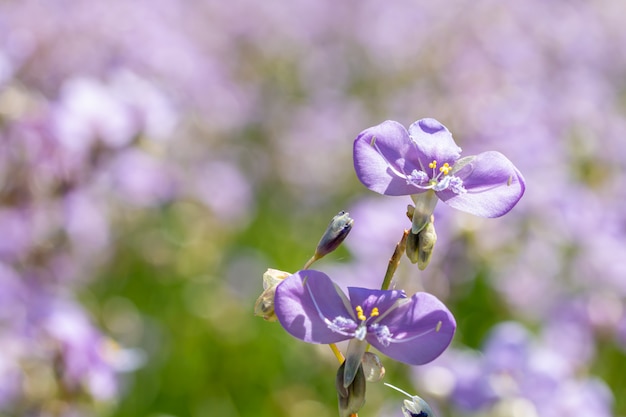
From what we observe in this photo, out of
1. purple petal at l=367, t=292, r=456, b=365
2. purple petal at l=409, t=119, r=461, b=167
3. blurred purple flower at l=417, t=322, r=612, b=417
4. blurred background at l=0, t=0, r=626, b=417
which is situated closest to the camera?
purple petal at l=367, t=292, r=456, b=365

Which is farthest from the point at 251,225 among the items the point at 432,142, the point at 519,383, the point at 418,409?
the point at 418,409

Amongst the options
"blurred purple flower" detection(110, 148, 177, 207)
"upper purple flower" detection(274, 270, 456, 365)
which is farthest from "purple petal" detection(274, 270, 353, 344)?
"blurred purple flower" detection(110, 148, 177, 207)

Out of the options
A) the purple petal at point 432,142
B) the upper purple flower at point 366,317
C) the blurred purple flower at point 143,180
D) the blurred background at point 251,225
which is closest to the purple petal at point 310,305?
the upper purple flower at point 366,317

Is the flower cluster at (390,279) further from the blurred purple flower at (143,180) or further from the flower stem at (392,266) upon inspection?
the blurred purple flower at (143,180)

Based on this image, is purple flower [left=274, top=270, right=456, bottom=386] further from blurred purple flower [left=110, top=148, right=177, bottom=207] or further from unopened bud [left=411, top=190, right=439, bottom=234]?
blurred purple flower [left=110, top=148, right=177, bottom=207]

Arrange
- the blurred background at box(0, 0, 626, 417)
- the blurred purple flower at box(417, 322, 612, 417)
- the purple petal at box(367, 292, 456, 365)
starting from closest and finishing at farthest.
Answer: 1. the purple petal at box(367, 292, 456, 365)
2. the blurred purple flower at box(417, 322, 612, 417)
3. the blurred background at box(0, 0, 626, 417)

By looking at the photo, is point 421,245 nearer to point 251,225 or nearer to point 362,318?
point 362,318

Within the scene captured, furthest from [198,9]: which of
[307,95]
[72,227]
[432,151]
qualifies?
[432,151]
